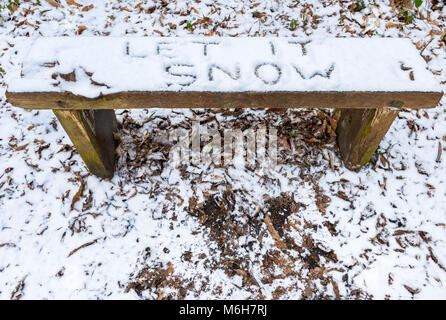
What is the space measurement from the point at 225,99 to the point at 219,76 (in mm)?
163

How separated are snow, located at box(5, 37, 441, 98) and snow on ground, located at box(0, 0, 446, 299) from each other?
0.85 meters

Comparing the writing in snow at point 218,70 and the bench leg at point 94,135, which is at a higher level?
the writing in snow at point 218,70

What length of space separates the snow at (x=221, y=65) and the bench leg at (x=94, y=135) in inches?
11.4

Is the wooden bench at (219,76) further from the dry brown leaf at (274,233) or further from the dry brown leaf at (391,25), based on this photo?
the dry brown leaf at (391,25)

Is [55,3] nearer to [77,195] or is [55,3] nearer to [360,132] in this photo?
[77,195]

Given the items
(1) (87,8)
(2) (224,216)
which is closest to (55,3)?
(1) (87,8)

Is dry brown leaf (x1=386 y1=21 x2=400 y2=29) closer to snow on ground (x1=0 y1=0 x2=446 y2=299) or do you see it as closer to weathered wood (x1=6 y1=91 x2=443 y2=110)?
snow on ground (x1=0 y1=0 x2=446 y2=299)

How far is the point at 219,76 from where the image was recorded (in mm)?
2008

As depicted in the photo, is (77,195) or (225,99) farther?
(77,195)

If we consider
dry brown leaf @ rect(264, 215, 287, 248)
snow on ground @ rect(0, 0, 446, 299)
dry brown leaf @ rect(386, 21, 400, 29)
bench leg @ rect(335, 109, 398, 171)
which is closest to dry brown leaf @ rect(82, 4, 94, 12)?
snow on ground @ rect(0, 0, 446, 299)

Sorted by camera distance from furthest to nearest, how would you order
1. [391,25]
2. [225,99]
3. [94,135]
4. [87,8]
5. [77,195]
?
[87,8]
[391,25]
[77,195]
[94,135]
[225,99]

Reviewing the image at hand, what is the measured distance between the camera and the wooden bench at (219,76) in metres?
1.94

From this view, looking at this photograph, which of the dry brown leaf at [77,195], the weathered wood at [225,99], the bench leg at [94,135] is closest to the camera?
the weathered wood at [225,99]

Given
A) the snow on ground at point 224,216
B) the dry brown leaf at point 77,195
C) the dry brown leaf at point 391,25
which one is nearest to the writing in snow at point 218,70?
the snow on ground at point 224,216
